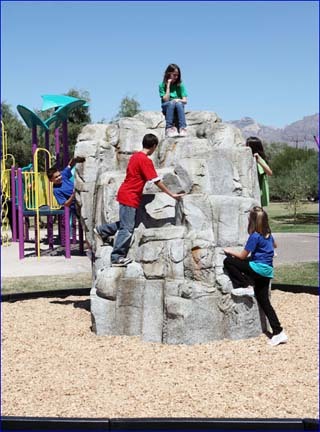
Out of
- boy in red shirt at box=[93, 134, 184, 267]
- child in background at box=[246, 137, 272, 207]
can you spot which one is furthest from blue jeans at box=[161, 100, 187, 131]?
boy in red shirt at box=[93, 134, 184, 267]

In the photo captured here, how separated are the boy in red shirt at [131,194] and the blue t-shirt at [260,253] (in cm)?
84

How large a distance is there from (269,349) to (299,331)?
74cm

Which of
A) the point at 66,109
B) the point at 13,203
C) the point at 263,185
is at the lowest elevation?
the point at 13,203

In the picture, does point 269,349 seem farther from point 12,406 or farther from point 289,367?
point 12,406

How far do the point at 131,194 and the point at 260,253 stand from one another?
137 cm

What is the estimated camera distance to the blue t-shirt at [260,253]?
5473 millimetres

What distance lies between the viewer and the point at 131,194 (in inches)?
232

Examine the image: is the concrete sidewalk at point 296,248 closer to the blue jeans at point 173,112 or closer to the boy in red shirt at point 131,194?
the blue jeans at point 173,112

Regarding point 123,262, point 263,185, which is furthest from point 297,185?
point 123,262

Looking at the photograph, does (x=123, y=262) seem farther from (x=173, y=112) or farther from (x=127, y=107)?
(x=127, y=107)

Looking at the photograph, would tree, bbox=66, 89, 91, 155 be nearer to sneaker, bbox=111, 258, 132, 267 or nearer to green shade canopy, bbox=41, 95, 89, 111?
→ green shade canopy, bbox=41, 95, 89, 111

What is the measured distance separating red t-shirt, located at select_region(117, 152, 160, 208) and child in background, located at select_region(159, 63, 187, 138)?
121 centimetres

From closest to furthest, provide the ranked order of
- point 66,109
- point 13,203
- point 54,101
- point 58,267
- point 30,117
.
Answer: point 58,267 → point 66,109 → point 54,101 → point 30,117 → point 13,203

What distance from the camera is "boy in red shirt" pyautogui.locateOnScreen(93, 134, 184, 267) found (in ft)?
19.0
